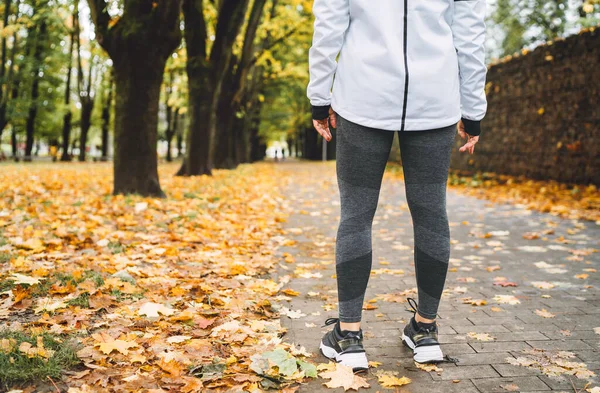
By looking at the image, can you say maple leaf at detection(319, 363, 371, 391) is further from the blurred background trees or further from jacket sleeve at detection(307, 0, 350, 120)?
the blurred background trees

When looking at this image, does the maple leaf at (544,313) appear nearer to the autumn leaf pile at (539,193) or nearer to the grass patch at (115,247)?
the grass patch at (115,247)

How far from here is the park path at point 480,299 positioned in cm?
Result: 246

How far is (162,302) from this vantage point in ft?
10.9

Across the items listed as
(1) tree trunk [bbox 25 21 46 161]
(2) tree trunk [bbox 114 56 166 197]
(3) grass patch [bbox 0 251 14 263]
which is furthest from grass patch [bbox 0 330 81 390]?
(1) tree trunk [bbox 25 21 46 161]

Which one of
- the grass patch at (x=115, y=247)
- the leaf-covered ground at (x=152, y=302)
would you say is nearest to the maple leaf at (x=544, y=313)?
the leaf-covered ground at (x=152, y=302)

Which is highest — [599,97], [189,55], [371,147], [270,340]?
[189,55]

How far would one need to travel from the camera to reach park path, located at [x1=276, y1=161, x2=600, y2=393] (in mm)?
2459

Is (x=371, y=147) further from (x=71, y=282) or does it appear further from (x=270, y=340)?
(x=71, y=282)

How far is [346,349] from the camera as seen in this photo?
8.19 ft

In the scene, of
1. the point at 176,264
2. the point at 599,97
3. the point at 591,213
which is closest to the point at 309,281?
the point at 176,264

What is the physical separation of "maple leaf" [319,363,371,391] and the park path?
5 cm

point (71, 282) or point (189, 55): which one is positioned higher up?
point (189, 55)

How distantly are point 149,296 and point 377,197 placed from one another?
1776mm

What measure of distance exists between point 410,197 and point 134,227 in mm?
4129
